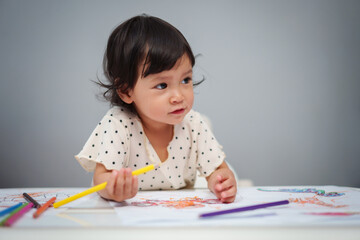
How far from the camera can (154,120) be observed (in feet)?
2.37

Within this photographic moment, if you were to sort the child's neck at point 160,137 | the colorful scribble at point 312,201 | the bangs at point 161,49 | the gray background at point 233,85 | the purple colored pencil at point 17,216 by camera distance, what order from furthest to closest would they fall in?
the gray background at point 233,85 → the child's neck at point 160,137 → the bangs at point 161,49 → the colorful scribble at point 312,201 → the purple colored pencil at point 17,216

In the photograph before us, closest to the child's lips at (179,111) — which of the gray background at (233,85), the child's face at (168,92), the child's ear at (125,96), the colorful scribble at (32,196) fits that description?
the child's face at (168,92)

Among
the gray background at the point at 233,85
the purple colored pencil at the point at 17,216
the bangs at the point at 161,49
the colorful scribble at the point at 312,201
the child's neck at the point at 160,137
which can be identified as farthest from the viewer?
the gray background at the point at 233,85

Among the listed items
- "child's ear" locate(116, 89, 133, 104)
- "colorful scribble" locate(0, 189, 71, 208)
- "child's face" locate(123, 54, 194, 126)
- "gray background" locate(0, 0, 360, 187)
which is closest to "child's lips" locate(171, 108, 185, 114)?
"child's face" locate(123, 54, 194, 126)

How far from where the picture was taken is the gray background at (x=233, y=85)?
1393 mm

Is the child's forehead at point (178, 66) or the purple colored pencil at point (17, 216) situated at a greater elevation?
the child's forehead at point (178, 66)

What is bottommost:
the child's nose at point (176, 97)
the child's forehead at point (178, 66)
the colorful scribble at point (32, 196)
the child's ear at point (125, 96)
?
the colorful scribble at point (32, 196)

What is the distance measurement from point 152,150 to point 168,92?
7.4 inches

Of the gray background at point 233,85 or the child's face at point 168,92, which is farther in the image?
the gray background at point 233,85

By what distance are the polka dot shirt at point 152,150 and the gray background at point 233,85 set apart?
2.27 feet

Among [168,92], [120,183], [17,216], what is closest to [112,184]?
[120,183]

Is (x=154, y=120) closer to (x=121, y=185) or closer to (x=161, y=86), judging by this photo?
(x=161, y=86)

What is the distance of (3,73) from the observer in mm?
1379

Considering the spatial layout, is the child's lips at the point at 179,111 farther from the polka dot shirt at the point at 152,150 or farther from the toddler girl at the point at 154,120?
the polka dot shirt at the point at 152,150
